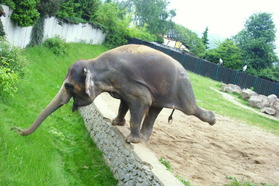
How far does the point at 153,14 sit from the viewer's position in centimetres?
5812

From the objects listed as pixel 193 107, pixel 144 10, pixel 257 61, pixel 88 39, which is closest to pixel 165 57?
pixel 193 107

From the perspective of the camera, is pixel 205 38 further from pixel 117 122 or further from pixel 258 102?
pixel 117 122

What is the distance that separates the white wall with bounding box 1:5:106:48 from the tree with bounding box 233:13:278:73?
16.4 meters

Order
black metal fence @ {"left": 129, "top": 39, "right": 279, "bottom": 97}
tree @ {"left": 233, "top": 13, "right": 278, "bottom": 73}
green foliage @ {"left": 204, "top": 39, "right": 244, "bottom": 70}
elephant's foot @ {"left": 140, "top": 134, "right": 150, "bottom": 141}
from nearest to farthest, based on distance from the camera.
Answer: elephant's foot @ {"left": 140, "top": 134, "right": 150, "bottom": 141}
black metal fence @ {"left": 129, "top": 39, "right": 279, "bottom": 97}
green foliage @ {"left": 204, "top": 39, "right": 244, "bottom": 70}
tree @ {"left": 233, "top": 13, "right": 278, "bottom": 73}

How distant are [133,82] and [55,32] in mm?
14740

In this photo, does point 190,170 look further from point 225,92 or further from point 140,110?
point 225,92

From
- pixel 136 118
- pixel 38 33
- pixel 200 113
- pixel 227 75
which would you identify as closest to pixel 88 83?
pixel 136 118

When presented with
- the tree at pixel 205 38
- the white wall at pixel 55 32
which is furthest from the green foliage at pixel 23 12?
the tree at pixel 205 38

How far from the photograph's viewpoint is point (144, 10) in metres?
58.0

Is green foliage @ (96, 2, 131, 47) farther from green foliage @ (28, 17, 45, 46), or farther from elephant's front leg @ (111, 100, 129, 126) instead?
elephant's front leg @ (111, 100, 129, 126)

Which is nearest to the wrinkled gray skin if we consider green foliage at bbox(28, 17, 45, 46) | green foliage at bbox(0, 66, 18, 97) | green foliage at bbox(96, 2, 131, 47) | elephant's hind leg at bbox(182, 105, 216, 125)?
elephant's hind leg at bbox(182, 105, 216, 125)

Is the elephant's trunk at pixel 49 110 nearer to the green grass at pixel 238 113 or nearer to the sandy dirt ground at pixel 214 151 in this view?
the sandy dirt ground at pixel 214 151

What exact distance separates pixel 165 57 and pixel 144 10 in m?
53.0

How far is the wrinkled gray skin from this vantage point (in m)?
6.02
